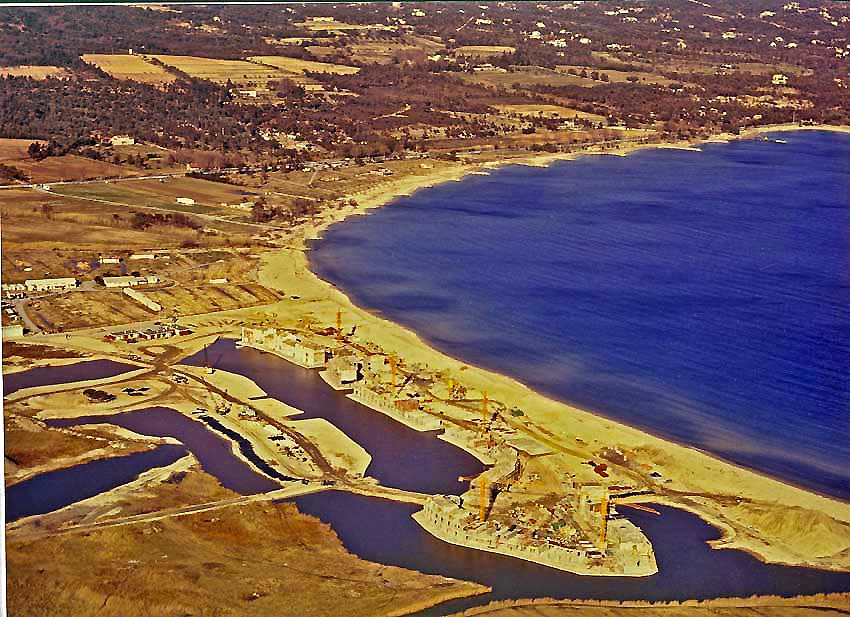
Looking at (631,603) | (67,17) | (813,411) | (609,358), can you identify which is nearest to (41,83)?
(67,17)

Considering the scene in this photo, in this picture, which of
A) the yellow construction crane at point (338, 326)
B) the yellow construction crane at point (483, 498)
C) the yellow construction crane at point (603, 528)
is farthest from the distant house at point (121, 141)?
the yellow construction crane at point (603, 528)

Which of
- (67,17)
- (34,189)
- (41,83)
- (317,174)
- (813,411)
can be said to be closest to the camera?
(813,411)

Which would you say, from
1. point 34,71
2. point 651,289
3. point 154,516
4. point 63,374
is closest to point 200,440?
point 154,516

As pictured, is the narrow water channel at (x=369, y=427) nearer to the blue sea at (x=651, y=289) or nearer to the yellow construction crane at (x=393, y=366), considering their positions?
the yellow construction crane at (x=393, y=366)

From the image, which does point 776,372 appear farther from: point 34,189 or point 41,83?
point 41,83

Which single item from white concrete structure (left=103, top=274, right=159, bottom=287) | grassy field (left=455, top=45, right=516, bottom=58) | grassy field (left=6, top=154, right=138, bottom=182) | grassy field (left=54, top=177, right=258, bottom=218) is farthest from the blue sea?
grassy field (left=455, top=45, right=516, bottom=58)

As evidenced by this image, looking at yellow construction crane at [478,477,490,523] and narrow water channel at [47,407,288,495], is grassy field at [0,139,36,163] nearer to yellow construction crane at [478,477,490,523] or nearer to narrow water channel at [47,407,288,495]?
narrow water channel at [47,407,288,495]

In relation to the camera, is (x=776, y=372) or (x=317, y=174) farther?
(x=317, y=174)
